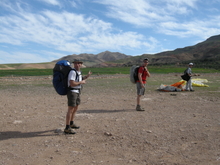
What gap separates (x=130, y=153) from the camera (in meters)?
4.25

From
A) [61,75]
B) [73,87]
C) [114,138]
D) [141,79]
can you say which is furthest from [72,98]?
[141,79]

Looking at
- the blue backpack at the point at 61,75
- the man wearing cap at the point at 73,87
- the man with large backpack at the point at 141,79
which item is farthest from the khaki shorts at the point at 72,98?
the man with large backpack at the point at 141,79

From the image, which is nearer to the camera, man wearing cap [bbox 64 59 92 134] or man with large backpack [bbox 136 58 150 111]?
man wearing cap [bbox 64 59 92 134]

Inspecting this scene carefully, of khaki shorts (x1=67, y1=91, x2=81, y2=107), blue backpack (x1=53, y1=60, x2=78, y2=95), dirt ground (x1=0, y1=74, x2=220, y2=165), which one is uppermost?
blue backpack (x1=53, y1=60, x2=78, y2=95)

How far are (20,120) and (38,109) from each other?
173 centimetres

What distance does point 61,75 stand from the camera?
518 centimetres

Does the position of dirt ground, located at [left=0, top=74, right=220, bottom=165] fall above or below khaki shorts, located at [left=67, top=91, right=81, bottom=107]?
below

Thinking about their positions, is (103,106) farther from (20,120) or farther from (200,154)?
(200,154)

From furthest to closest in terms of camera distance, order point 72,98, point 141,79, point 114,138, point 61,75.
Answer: point 141,79, point 72,98, point 61,75, point 114,138

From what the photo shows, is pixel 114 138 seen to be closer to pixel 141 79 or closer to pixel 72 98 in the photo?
pixel 72 98

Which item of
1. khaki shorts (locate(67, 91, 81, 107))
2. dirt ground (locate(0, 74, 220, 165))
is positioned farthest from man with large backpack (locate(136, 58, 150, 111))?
khaki shorts (locate(67, 91, 81, 107))

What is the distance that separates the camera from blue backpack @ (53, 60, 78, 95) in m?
5.13

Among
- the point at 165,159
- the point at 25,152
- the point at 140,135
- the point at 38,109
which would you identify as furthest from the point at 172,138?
the point at 38,109

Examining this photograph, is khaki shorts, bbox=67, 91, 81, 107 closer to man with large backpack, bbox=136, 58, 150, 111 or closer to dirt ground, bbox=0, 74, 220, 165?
dirt ground, bbox=0, 74, 220, 165
